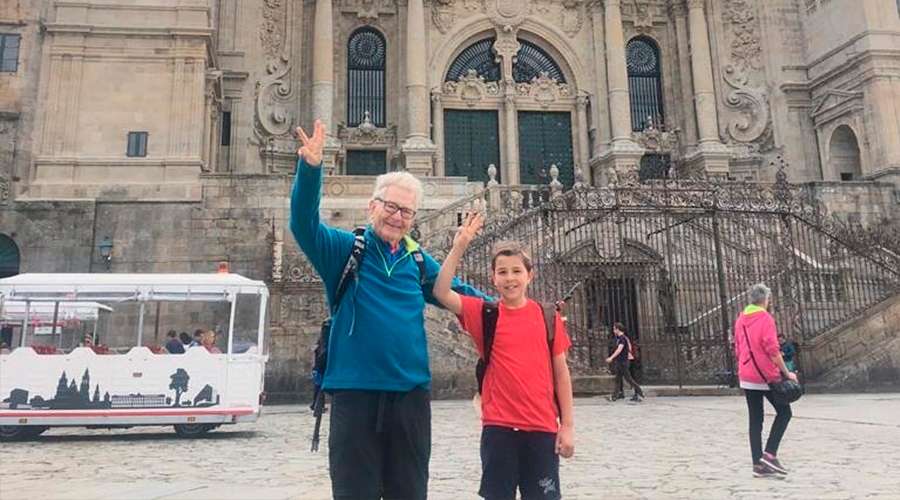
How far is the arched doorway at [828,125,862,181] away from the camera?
28531 millimetres

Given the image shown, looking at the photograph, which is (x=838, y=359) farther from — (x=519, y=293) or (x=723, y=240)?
(x=519, y=293)

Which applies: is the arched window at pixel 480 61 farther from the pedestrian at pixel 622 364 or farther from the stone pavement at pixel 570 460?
the stone pavement at pixel 570 460

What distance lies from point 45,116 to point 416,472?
21897 mm

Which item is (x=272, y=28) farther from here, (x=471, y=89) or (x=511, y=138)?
(x=511, y=138)

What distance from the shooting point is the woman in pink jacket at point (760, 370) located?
248 inches

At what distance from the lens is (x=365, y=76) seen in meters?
29.5

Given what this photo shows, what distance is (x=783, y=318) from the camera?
Answer: 16828mm

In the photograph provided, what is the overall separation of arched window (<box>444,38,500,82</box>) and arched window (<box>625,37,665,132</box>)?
6.17 meters

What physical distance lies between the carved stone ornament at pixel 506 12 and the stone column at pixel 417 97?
3283 mm

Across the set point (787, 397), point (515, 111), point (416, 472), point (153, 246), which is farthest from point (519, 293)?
point (515, 111)

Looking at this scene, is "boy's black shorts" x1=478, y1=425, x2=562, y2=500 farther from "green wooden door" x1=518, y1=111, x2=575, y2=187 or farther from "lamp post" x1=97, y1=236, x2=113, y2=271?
"green wooden door" x1=518, y1=111, x2=575, y2=187

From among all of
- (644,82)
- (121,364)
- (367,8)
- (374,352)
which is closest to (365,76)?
(367,8)

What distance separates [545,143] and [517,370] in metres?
27.3

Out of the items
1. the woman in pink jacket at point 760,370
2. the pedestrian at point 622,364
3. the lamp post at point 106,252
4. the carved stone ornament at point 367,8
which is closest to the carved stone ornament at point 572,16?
the carved stone ornament at point 367,8
